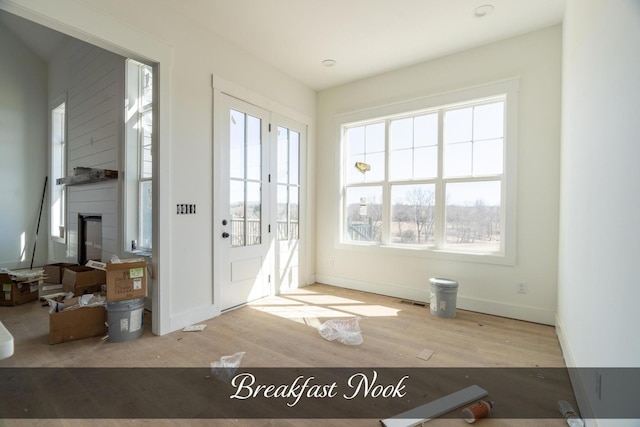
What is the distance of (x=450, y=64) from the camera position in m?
3.79

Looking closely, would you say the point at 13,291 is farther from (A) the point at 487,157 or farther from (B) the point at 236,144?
(A) the point at 487,157

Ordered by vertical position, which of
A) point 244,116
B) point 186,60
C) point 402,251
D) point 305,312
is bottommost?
point 305,312

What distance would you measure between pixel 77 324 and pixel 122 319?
0.46 m

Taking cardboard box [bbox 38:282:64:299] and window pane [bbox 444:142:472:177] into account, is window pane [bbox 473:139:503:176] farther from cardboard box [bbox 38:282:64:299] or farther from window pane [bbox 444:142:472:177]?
cardboard box [bbox 38:282:64:299]

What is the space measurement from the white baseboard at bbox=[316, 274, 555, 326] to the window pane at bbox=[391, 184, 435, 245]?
0.69m

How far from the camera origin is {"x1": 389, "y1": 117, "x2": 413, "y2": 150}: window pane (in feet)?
13.8

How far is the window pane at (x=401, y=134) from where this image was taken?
4206 millimetres

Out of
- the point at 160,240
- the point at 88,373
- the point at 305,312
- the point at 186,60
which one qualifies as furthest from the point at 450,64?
the point at 88,373

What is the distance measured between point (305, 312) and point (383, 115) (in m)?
2.97

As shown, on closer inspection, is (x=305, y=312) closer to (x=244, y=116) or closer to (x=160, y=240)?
(x=160, y=240)

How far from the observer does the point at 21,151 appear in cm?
565

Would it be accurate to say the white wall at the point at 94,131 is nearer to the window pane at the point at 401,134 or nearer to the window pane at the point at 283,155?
the window pane at the point at 283,155

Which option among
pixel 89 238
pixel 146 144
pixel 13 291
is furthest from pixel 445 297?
pixel 13 291

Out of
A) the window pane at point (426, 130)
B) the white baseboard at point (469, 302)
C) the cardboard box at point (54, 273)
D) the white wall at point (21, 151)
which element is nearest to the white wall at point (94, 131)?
the cardboard box at point (54, 273)
